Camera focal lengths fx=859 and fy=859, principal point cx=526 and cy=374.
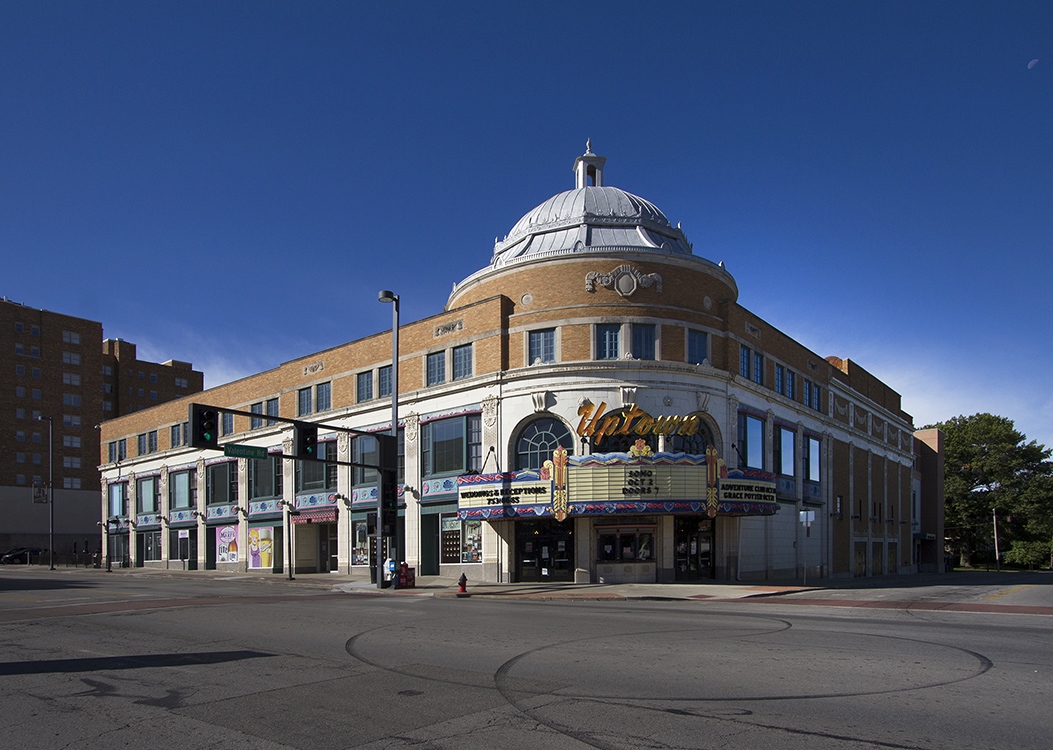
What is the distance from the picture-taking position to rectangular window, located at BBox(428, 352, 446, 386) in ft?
137

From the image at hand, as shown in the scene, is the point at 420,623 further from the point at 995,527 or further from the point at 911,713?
the point at 995,527

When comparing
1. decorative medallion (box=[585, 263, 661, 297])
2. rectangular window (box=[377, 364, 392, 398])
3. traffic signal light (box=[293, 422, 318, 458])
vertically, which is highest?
decorative medallion (box=[585, 263, 661, 297])

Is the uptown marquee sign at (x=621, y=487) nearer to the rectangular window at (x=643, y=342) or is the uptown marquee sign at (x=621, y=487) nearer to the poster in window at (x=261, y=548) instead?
the rectangular window at (x=643, y=342)

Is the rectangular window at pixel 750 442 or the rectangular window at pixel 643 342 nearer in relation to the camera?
the rectangular window at pixel 643 342

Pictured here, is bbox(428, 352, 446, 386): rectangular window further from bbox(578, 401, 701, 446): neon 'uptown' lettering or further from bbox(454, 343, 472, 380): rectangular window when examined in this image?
bbox(578, 401, 701, 446): neon 'uptown' lettering

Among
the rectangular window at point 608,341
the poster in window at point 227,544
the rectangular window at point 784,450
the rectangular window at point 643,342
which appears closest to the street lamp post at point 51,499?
the poster in window at point 227,544

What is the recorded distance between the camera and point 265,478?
2089 inches

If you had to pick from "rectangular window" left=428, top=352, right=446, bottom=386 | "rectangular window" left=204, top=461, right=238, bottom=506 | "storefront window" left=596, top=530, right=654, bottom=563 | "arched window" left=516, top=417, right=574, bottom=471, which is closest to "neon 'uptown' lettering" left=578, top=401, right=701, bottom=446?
"arched window" left=516, top=417, right=574, bottom=471

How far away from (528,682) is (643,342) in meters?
26.9

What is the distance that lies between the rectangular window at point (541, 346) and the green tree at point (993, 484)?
60.8 m

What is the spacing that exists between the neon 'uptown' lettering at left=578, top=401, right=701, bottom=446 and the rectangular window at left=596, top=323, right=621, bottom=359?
8.37 feet

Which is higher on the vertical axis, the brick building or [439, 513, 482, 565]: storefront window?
the brick building

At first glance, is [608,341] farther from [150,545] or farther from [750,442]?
[150,545]

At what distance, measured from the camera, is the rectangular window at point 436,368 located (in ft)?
137
